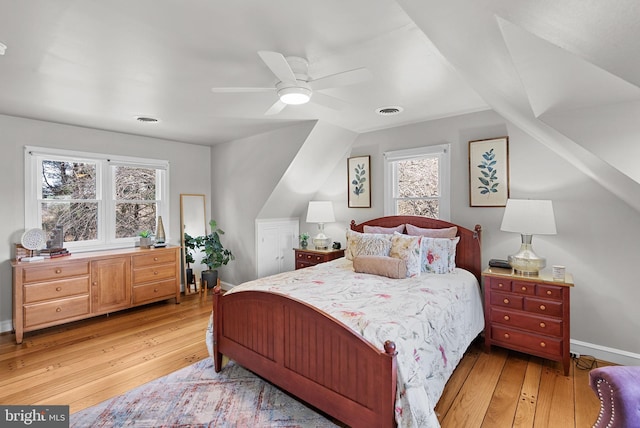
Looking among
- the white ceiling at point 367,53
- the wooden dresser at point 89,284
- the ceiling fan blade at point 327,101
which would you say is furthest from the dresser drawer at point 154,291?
the ceiling fan blade at point 327,101

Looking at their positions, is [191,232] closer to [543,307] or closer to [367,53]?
[367,53]

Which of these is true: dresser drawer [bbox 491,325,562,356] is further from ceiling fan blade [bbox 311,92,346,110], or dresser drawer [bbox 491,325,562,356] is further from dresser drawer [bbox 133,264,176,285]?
dresser drawer [bbox 133,264,176,285]

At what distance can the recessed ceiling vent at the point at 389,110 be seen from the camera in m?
3.31

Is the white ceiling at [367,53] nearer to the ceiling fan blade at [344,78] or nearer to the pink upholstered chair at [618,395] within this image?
the ceiling fan blade at [344,78]

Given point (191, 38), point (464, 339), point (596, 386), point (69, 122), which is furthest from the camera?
point (69, 122)

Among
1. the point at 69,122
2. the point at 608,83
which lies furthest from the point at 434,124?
the point at 69,122

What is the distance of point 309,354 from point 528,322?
202 cm

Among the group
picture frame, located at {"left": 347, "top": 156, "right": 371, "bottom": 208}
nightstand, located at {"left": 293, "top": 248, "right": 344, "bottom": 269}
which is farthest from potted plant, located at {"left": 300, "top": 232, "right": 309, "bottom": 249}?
picture frame, located at {"left": 347, "top": 156, "right": 371, "bottom": 208}

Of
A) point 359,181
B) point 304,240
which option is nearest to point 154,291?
point 304,240

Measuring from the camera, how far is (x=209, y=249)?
4.86 meters

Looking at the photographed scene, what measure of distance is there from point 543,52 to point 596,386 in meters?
1.46

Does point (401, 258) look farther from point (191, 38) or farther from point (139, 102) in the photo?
point (139, 102)

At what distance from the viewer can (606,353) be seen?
2.79 m

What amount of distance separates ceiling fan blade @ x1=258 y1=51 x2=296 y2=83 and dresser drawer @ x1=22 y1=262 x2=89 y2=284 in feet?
10.9
